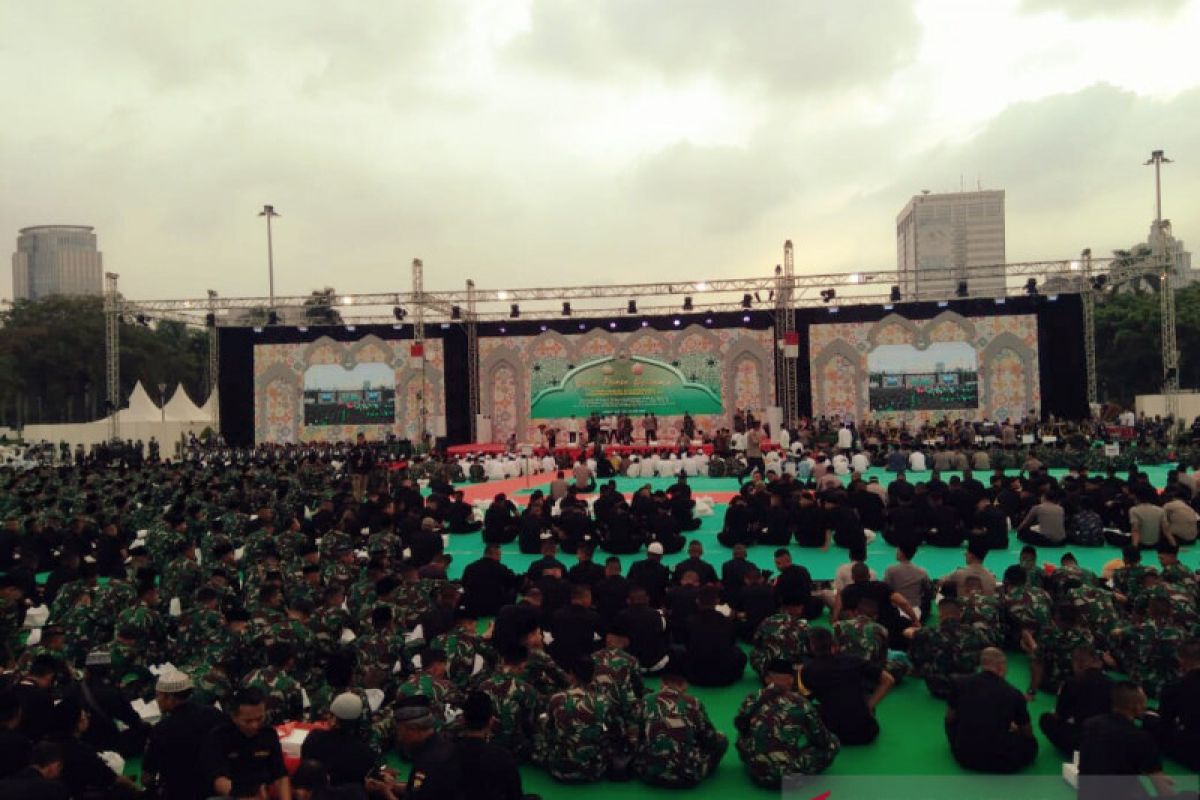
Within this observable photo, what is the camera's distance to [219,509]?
13.6 meters

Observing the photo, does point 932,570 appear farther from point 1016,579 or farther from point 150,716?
point 150,716

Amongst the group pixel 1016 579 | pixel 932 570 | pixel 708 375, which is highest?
pixel 708 375

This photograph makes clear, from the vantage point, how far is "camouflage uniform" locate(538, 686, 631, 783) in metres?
5.53

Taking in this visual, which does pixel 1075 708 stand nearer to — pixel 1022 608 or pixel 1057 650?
pixel 1057 650

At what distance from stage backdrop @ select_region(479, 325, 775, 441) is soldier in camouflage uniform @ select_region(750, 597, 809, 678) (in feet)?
81.6

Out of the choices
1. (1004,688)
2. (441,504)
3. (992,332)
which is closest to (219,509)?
(441,504)

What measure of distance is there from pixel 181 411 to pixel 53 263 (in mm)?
147430

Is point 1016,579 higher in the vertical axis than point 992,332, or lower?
lower

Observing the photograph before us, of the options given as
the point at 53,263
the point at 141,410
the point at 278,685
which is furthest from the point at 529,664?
the point at 53,263

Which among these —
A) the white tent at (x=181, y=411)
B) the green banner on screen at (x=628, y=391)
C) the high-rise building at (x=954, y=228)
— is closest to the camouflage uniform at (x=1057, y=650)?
the green banner on screen at (x=628, y=391)

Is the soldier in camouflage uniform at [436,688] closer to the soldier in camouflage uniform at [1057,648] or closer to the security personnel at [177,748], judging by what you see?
the security personnel at [177,748]

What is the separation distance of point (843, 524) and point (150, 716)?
949cm

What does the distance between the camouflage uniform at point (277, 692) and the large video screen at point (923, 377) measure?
28.4 m

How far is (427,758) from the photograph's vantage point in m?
4.33
